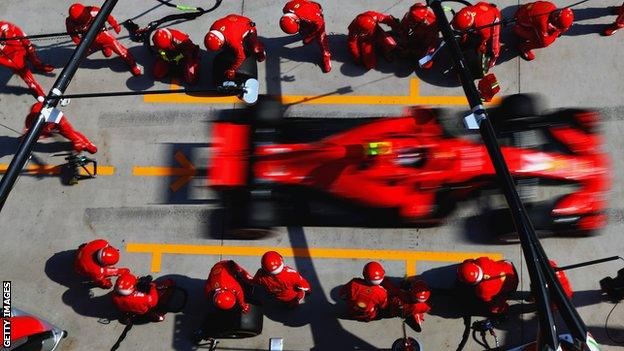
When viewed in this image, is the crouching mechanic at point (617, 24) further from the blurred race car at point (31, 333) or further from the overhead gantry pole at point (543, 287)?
the blurred race car at point (31, 333)

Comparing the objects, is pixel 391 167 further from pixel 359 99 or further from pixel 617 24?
pixel 617 24

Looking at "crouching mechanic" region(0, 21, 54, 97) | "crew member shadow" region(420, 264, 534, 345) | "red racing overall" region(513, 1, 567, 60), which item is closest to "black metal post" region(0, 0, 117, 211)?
"crouching mechanic" region(0, 21, 54, 97)

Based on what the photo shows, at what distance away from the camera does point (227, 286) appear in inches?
251

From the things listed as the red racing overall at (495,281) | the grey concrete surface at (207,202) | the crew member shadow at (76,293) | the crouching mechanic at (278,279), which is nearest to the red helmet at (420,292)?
the red racing overall at (495,281)

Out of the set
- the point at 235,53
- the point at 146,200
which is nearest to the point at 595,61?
the point at 235,53

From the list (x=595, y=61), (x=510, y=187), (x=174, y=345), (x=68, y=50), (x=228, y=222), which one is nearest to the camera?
(x=510, y=187)

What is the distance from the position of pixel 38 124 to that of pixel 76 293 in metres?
3.45

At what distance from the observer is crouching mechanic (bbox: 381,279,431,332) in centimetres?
629

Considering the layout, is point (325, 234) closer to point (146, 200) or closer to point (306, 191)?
point (306, 191)

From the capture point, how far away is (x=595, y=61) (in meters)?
8.19

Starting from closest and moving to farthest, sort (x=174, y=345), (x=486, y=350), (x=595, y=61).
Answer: (x=486, y=350) → (x=174, y=345) → (x=595, y=61)

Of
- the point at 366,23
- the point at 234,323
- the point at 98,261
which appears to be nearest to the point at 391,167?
the point at 366,23

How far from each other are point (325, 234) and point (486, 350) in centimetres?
252

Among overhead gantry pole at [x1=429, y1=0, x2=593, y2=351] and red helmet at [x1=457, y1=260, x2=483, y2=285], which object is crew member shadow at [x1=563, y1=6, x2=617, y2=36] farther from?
overhead gantry pole at [x1=429, y1=0, x2=593, y2=351]
